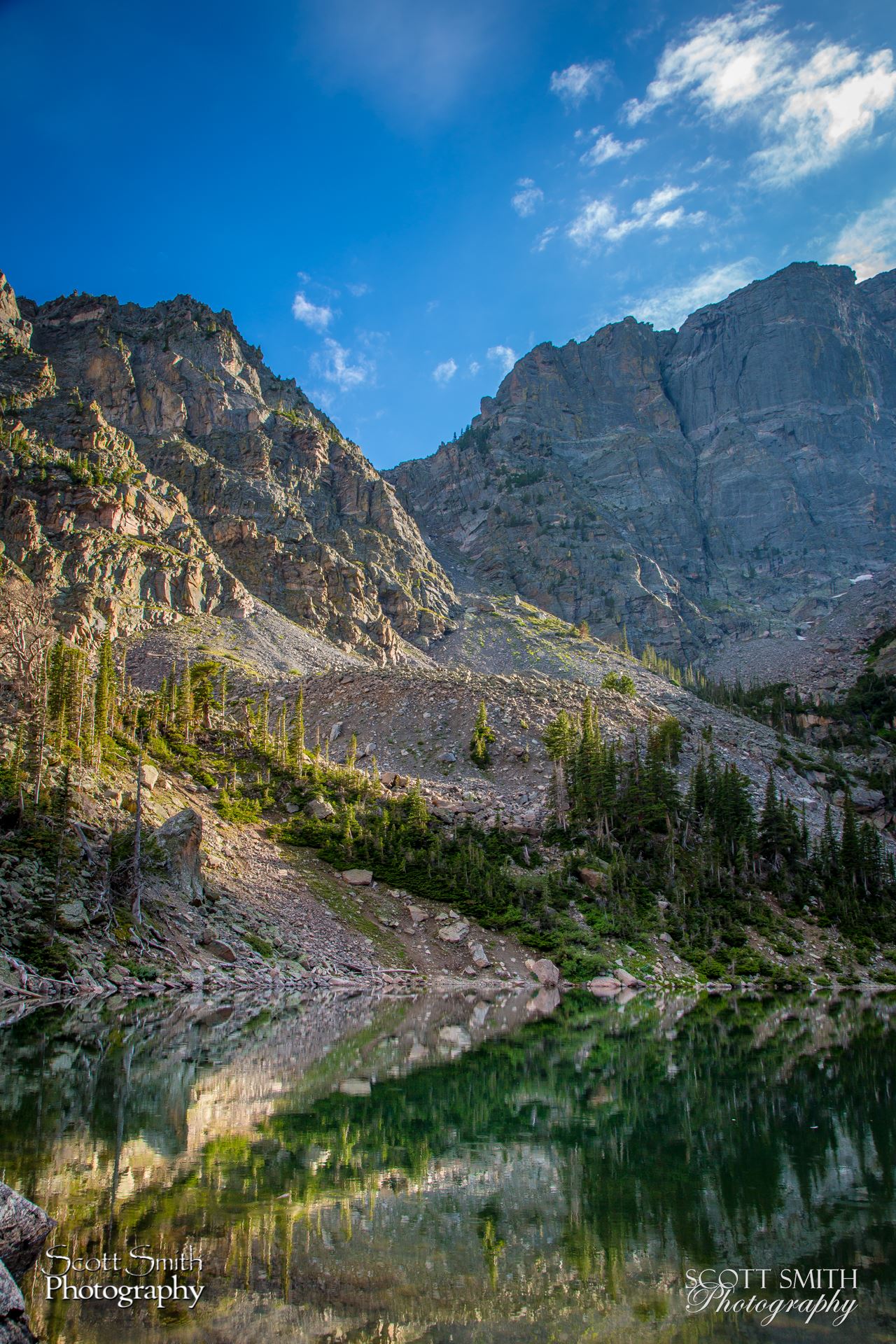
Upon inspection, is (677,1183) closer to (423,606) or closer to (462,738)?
(462,738)

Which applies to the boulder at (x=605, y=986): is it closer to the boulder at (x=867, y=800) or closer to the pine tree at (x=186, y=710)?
the pine tree at (x=186, y=710)

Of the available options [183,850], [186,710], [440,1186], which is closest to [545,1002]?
[183,850]

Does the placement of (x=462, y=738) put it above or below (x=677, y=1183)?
above

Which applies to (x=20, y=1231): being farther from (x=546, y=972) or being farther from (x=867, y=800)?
(x=867, y=800)

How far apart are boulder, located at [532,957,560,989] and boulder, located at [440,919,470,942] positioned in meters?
4.92

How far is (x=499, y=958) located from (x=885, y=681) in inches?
4489

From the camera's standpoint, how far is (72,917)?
37.2m

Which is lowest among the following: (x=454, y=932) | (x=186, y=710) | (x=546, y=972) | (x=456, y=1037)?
(x=546, y=972)

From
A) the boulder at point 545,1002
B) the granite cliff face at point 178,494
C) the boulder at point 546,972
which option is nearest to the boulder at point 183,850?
the boulder at point 545,1002

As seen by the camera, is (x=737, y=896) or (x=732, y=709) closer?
(x=737, y=896)

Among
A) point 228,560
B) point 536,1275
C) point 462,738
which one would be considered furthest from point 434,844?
point 228,560

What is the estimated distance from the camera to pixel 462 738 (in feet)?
293

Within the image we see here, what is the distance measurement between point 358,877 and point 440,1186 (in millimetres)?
42137

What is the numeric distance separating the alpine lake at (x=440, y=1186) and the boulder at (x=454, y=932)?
2402cm
